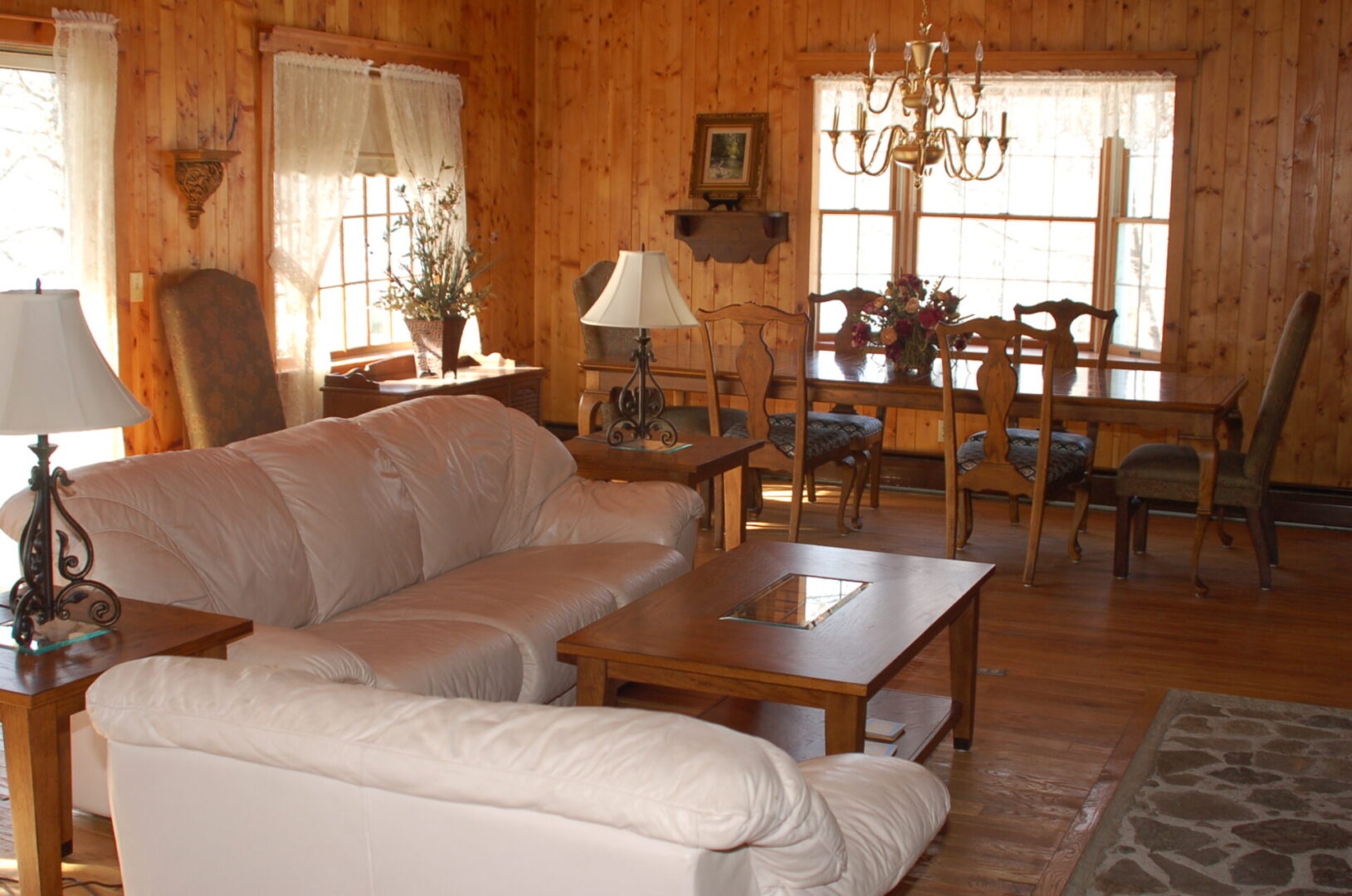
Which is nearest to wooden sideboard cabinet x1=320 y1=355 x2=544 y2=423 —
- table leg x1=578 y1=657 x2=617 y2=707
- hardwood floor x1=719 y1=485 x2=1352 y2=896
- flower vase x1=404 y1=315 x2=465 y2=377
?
flower vase x1=404 y1=315 x2=465 y2=377

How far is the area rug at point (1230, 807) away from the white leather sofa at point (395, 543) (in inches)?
57.2

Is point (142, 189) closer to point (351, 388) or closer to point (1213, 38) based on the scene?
point (351, 388)

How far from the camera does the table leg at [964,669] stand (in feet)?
12.2

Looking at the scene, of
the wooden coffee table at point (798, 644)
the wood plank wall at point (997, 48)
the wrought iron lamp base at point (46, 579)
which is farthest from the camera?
the wood plank wall at point (997, 48)

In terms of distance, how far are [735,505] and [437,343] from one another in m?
2.07

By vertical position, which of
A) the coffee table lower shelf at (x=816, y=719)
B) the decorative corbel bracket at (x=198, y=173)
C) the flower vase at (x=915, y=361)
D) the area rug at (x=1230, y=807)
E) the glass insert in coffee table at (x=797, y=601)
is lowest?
the area rug at (x=1230, y=807)

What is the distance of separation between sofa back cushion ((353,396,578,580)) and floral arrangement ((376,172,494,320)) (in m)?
2.16

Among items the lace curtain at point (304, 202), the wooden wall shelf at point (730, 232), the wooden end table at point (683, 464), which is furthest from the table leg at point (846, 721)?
the wooden wall shelf at point (730, 232)

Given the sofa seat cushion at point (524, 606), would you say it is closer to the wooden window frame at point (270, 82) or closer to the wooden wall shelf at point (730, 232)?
the wooden window frame at point (270, 82)

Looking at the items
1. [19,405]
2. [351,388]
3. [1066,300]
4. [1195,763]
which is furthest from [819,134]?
[19,405]

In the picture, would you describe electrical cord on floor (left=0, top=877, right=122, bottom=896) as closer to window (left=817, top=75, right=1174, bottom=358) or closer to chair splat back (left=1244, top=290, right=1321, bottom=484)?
chair splat back (left=1244, top=290, right=1321, bottom=484)

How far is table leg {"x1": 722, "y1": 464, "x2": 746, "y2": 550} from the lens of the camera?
17.1 ft

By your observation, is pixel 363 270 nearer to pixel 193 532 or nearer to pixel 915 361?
pixel 915 361

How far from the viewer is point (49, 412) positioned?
99.0 inches
